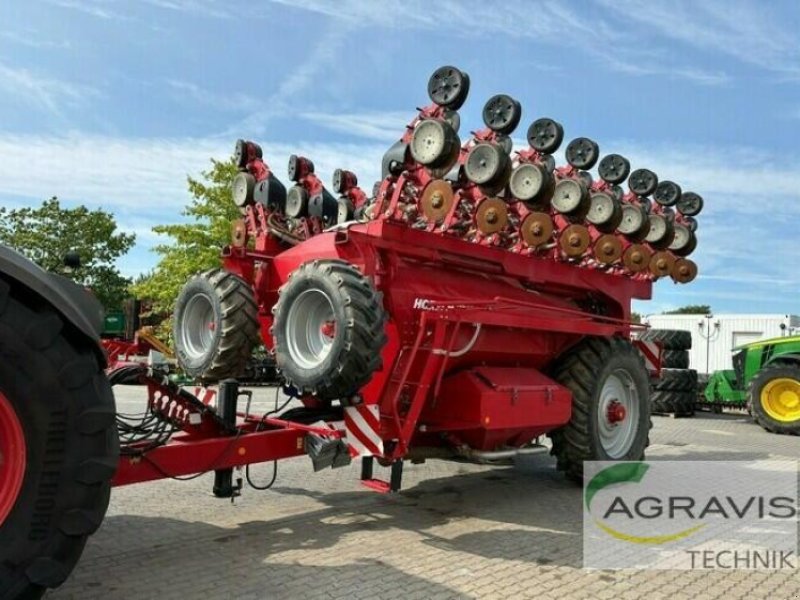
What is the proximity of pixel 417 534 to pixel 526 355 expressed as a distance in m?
2.36

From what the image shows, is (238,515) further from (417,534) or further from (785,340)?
(785,340)

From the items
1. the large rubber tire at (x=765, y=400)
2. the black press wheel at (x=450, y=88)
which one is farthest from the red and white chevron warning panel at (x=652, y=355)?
the large rubber tire at (x=765, y=400)

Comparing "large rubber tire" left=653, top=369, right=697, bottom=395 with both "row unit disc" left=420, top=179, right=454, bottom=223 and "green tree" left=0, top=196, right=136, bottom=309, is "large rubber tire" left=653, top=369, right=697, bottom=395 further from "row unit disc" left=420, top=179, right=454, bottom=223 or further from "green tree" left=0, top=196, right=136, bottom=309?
"green tree" left=0, top=196, right=136, bottom=309

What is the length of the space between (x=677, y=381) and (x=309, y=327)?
1312 cm

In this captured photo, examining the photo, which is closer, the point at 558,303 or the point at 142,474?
the point at 142,474

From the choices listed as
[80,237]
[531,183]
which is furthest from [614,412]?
[80,237]

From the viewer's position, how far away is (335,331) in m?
5.22

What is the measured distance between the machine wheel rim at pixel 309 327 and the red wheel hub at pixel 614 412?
12.2 ft

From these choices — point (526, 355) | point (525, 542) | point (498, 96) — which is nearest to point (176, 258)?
point (498, 96)

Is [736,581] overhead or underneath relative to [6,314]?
underneath

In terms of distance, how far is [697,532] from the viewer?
600 cm

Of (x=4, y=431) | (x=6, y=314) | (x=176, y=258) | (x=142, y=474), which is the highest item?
(x=176, y=258)

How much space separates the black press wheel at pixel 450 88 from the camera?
785 cm

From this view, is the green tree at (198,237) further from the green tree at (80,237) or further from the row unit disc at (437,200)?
the row unit disc at (437,200)
